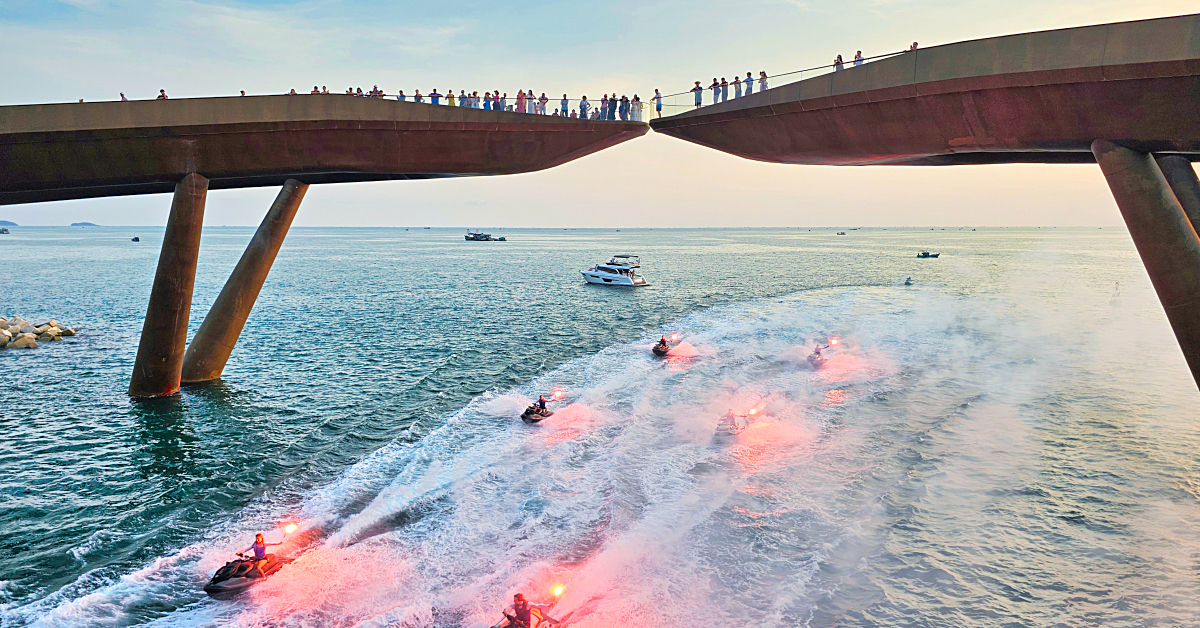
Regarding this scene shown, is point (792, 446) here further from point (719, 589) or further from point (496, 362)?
point (496, 362)

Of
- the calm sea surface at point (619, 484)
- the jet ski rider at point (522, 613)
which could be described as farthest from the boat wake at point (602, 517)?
the jet ski rider at point (522, 613)

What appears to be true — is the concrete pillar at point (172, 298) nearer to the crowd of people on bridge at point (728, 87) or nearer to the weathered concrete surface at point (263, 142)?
the weathered concrete surface at point (263, 142)

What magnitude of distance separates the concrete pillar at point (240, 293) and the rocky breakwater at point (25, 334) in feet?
48.6

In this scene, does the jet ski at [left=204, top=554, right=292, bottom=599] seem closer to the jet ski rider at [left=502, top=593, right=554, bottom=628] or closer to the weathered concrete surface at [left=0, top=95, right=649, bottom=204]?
the jet ski rider at [left=502, top=593, right=554, bottom=628]

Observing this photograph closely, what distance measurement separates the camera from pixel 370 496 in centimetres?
1614

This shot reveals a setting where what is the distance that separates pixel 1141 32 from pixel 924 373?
17788 mm

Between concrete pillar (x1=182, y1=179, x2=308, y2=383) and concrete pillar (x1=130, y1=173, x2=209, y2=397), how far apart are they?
1917 mm

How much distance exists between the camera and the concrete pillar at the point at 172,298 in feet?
72.0

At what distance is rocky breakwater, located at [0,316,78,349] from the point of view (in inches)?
1326

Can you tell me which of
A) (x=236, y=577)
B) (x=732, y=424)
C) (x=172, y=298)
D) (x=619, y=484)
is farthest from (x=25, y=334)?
(x=732, y=424)

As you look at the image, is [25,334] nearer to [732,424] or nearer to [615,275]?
[732,424]

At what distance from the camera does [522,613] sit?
1047 centimetres

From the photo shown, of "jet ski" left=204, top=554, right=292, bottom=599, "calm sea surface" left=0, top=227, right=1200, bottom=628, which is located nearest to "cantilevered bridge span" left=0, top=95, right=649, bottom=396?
"calm sea surface" left=0, top=227, right=1200, bottom=628

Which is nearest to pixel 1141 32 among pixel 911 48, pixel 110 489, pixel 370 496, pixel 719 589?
pixel 911 48
